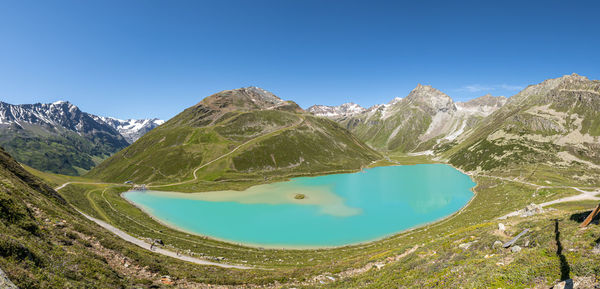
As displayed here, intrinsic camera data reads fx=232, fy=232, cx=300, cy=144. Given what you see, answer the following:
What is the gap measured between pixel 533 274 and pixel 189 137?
207564 mm

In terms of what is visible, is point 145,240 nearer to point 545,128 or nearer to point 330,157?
point 330,157

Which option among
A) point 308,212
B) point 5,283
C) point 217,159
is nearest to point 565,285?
point 5,283

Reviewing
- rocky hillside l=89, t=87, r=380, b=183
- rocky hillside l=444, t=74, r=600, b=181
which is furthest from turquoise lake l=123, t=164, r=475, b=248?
rocky hillside l=444, t=74, r=600, b=181

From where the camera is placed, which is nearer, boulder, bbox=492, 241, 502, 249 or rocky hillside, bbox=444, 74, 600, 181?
boulder, bbox=492, 241, 502, 249

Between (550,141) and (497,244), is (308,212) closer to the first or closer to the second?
(497,244)

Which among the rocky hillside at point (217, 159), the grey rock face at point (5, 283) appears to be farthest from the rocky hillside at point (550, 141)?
the grey rock face at point (5, 283)

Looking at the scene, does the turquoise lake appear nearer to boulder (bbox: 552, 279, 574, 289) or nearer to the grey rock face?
boulder (bbox: 552, 279, 574, 289)

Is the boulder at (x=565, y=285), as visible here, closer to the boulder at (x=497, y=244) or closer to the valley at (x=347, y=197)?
the valley at (x=347, y=197)

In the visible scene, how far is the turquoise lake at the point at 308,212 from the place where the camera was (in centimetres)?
5734

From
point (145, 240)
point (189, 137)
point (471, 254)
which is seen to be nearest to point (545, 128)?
point (471, 254)

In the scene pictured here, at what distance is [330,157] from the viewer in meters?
192

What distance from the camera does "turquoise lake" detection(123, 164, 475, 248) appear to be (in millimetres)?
57344

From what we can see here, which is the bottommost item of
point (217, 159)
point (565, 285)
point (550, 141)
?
point (565, 285)

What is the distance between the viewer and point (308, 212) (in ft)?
244
